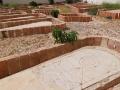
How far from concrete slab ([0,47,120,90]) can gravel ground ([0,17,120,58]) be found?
1.01m

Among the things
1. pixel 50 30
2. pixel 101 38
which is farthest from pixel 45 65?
pixel 50 30

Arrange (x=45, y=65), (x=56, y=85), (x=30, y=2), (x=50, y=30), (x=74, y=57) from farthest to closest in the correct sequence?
(x=30, y=2) → (x=50, y=30) → (x=74, y=57) → (x=45, y=65) → (x=56, y=85)

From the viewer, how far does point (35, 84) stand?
3.58m

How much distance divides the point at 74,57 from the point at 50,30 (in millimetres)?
2314

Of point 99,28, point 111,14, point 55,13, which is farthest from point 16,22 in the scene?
point 111,14

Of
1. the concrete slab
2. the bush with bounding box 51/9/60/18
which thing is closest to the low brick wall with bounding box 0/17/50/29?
the bush with bounding box 51/9/60/18

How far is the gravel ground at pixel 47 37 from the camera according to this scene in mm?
5250

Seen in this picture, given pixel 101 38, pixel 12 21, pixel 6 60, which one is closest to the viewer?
pixel 6 60

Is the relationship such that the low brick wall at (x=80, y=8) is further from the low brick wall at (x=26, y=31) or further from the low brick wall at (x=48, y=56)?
the low brick wall at (x=48, y=56)

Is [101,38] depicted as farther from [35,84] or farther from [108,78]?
[35,84]

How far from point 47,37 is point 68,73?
2440 millimetres

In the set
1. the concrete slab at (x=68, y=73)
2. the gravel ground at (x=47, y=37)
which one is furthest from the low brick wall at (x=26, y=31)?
the concrete slab at (x=68, y=73)

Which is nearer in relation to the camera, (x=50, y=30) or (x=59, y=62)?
(x=59, y=62)

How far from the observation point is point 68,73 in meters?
3.92
